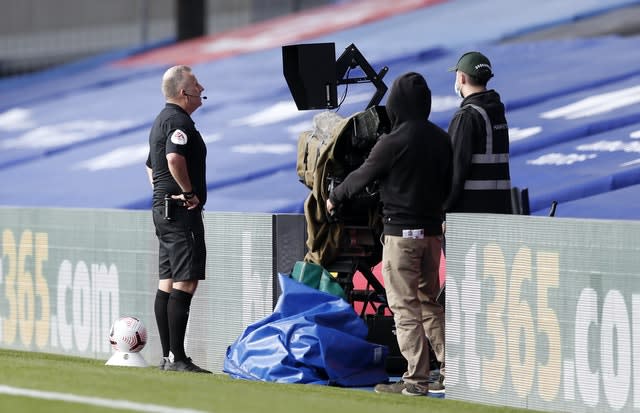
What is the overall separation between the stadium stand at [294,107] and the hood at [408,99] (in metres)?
2.85

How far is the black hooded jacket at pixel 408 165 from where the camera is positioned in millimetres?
7488

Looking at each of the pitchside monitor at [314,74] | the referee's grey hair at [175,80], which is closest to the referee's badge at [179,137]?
the referee's grey hair at [175,80]

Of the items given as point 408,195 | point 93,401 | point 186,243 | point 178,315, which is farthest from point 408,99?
Result: point 93,401

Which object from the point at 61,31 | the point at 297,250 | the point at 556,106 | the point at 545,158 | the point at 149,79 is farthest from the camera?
the point at 61,31

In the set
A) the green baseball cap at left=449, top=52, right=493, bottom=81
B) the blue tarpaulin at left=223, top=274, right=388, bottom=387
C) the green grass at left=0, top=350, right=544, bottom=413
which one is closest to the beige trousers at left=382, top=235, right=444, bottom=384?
the green grass at left=0, top=350, right=544, bottom=413

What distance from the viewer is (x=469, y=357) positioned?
7.49 metres

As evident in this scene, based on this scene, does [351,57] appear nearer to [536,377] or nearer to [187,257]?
[187,257]

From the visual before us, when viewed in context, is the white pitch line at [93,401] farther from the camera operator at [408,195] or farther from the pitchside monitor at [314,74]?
the pitchside monitor at [314,74]

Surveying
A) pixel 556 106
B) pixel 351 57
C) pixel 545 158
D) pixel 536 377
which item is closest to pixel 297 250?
pixel 351 57

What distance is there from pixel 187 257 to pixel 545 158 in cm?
471

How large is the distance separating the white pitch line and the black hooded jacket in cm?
185

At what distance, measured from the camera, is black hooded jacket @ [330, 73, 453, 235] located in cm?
749

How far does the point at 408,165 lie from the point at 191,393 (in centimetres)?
169

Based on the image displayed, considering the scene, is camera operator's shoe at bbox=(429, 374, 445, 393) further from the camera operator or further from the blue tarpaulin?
the blue tarpaulin
